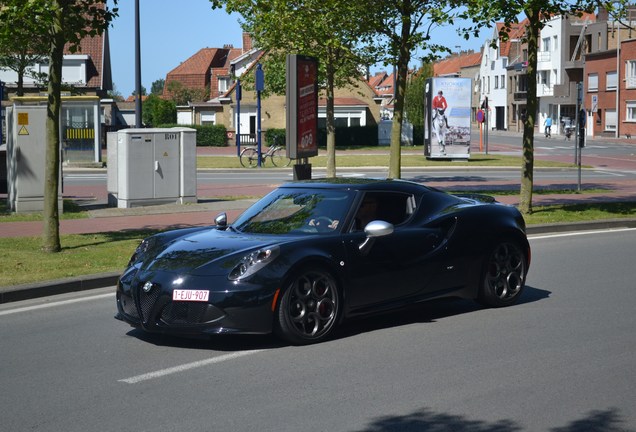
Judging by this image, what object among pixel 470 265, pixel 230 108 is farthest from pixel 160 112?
pixel 470 265

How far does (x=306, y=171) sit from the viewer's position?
1551cm

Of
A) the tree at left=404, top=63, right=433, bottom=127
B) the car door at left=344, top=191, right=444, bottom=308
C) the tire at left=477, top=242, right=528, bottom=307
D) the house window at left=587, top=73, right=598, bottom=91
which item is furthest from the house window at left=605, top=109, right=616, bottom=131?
the car door at left=344, top=191, right=444, bottom=308

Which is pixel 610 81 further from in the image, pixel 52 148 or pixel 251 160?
pixel 52 148

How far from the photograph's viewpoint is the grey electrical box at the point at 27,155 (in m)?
19.1

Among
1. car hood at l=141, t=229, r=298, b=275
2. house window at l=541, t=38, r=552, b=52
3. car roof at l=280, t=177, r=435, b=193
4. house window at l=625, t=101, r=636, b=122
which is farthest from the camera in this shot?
house window at l=541, t=38, r=552, b=52

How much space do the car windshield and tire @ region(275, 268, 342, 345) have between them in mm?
560

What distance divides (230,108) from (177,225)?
189 feet

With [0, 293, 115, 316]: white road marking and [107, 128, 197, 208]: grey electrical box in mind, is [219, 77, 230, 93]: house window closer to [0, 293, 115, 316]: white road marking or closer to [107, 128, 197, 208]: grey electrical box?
[107, 128, 197, 208]: grey electrical box

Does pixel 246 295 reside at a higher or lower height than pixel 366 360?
higher

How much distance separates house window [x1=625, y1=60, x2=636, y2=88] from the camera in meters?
74.0

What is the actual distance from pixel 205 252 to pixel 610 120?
7438 cm

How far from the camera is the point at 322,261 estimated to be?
8008 mm

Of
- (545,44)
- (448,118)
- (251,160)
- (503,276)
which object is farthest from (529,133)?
(545,44)

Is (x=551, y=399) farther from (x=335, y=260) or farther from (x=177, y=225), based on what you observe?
(x=177, y=225)
